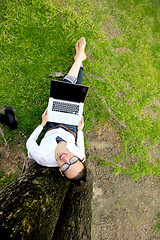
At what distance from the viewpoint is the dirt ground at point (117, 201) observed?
4.12 meters

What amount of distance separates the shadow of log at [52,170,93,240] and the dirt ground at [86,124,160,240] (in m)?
1.28

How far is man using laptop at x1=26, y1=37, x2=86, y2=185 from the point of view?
2254 millimetres

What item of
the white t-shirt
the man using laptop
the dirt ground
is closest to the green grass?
the dirt ground

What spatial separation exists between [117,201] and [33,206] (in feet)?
9.68

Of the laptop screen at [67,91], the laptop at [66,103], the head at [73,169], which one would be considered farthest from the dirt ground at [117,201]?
the head at [73,169]

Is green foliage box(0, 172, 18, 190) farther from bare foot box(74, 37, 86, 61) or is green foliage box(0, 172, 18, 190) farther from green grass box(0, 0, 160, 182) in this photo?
bare foot box(74, 37, 86, 61)

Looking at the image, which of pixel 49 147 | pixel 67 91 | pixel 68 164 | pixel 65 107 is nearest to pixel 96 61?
pixel 67 91

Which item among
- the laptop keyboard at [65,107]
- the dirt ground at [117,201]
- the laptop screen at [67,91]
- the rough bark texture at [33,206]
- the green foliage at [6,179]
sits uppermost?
the laptop screen at [67,91]

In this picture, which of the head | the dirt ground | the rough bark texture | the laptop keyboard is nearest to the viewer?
the rough bark texture

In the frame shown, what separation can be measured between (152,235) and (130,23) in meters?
6.34

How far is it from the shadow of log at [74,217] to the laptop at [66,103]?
1325mm

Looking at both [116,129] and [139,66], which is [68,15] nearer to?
[139,66]

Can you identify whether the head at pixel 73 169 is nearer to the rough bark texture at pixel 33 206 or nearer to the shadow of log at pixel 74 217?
the rough bark texture at pixel 33 206

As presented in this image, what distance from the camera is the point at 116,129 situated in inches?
184
